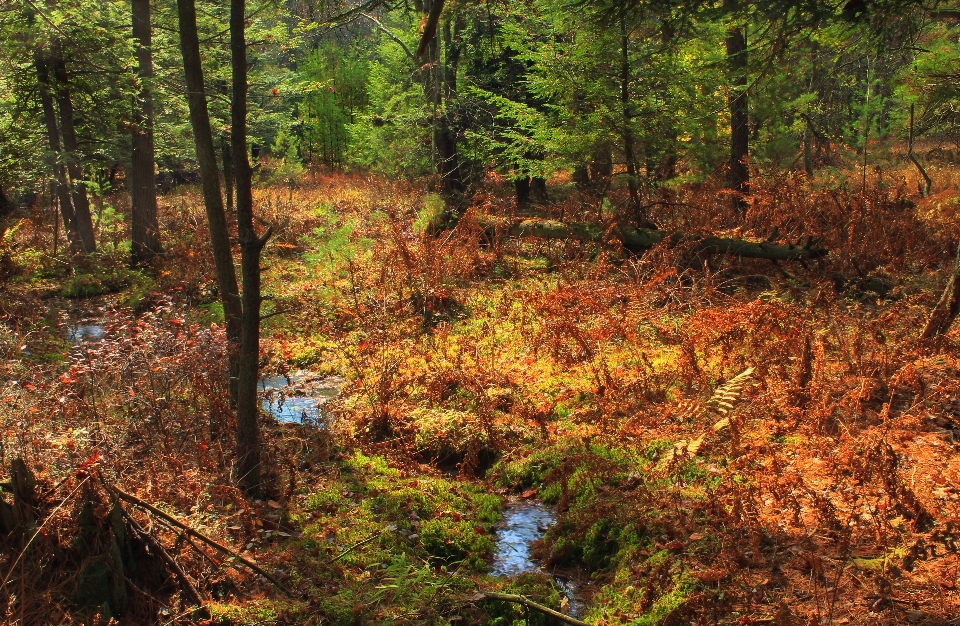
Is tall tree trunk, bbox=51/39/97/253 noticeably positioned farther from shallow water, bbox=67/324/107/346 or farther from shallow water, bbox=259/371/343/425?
shallow water, bbox=259/371/343/425

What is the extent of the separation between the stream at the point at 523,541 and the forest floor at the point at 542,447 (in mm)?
109

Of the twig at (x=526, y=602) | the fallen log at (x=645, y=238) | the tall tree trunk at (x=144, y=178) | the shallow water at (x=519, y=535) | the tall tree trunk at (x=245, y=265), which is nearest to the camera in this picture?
the twig at (x=526, y=602)

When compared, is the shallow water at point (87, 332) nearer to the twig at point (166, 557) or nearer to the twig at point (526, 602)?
the twig at point (166, 557)

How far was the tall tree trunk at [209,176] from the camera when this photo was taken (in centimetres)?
527

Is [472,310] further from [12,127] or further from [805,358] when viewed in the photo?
[12,127]

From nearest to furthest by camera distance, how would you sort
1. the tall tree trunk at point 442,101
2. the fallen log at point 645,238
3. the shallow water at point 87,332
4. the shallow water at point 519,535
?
the shallow water at point 519,535 < the fallen log at point 645,238 < the shallow water at point 87,332 < the tall tree trunk at point 442,101

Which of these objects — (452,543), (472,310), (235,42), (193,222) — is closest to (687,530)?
(452,543)

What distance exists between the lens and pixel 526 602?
430 centimetres

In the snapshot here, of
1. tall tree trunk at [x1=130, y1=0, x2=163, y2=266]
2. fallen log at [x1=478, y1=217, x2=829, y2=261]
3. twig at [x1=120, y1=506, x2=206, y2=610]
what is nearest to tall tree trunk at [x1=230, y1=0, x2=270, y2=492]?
twig at [x1=120, y1=506, x2=206, y2=610]

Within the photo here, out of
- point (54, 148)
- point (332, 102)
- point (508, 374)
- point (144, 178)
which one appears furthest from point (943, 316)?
point (332, 102)

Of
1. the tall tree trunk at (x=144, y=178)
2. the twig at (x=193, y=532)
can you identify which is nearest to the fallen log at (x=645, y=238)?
the tall tree trunk at (x=144, y=178)

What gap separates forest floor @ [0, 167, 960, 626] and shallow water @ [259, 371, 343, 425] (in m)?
0.24

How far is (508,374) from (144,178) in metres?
11.9

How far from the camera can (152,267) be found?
15.5m
